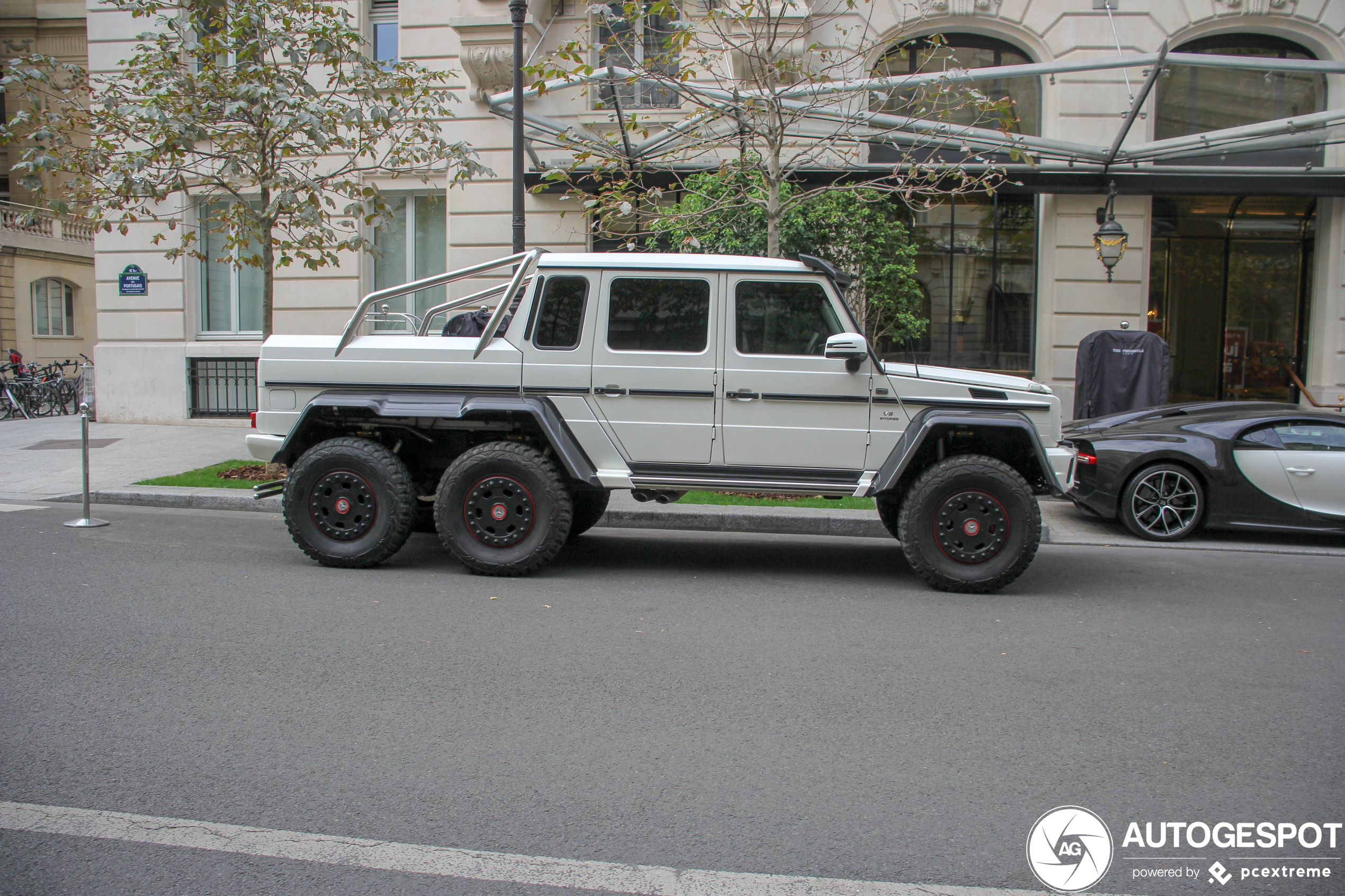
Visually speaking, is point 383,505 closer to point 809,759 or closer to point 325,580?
point 325,580

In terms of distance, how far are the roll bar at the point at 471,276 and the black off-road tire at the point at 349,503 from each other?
0.79 meters

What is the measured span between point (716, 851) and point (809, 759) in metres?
0.79

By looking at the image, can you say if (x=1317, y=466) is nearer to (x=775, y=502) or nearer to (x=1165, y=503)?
(x=1165, y=503)

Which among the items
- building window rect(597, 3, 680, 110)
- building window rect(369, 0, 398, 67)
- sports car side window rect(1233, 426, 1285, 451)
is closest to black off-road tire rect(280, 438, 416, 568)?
building window rect(597, 3, 680, 110)

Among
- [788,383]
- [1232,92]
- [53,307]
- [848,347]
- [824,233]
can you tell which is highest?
[1232,92]

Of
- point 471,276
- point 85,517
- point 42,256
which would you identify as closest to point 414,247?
point 85,517

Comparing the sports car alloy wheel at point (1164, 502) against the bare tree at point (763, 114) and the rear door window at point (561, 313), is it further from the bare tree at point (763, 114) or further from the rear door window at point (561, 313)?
the rear door window at point (561, 313)

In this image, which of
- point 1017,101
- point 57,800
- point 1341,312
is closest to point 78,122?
point 57,800

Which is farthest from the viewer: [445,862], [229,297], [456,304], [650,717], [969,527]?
[229,297]

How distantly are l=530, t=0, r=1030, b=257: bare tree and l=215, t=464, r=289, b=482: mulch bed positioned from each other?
4.65m

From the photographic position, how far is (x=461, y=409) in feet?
22.4

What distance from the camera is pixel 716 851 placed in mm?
3096

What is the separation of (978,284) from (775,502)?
7430 mm

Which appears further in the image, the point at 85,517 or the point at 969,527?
the point at 85,517
